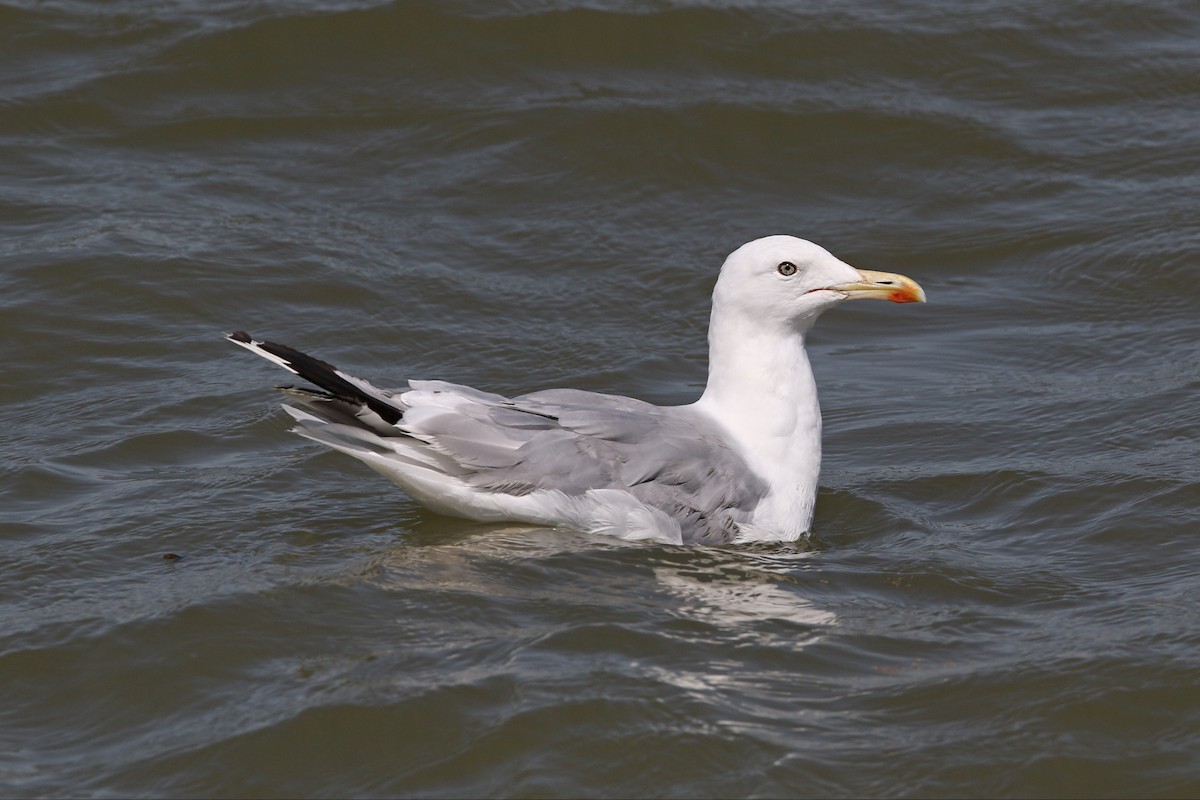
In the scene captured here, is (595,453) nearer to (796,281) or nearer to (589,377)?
(796,281)

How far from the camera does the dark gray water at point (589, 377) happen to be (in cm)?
471

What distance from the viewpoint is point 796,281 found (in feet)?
20.6

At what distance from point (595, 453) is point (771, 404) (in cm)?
81

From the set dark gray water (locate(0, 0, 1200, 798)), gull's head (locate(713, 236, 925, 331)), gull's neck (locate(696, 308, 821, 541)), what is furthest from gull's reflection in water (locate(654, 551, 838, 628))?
gull's head (locate(713, 236, 925, 331))

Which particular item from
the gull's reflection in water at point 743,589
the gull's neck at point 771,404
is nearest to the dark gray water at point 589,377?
the gull's reflection in water at point 743,589

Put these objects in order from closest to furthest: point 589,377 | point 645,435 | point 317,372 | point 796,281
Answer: point 317,372 → point 645,435 → point 796,281 → point 589,377

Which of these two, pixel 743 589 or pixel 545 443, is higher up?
pixel 545 443

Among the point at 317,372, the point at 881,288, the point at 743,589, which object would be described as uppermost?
the point at 881,288

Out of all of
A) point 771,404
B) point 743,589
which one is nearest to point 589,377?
point 771,404

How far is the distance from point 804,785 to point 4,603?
2.73m

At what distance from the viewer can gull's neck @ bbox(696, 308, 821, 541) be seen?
6.21 metres

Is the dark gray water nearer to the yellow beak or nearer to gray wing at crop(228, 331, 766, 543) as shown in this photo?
gray wing at crop(228, 331, 766, 543)

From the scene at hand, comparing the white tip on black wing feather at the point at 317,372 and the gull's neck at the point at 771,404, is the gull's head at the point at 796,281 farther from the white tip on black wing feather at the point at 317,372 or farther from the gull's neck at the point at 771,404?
the white tip on black wing feather at the point at 317,372

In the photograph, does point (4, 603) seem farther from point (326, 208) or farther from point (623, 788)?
point (326, 208)
